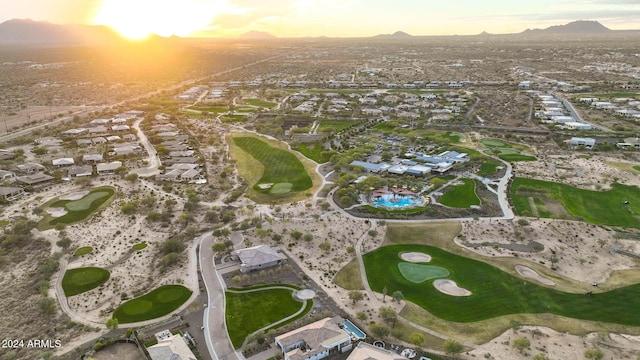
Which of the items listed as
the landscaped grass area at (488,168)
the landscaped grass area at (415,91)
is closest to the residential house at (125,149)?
the landscaped grass area at (488,168)

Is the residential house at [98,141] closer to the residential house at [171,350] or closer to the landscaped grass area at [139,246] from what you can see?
the landscaped grass area at [139,246]

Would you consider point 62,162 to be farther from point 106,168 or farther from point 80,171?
point 106,168

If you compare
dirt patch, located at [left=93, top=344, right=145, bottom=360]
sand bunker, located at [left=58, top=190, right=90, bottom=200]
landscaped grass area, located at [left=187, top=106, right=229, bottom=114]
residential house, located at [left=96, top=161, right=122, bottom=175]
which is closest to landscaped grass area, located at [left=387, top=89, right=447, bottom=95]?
landscaped grass area, located at [left=187, top=106, right=229, bottom=114]

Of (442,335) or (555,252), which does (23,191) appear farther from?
(555,252)

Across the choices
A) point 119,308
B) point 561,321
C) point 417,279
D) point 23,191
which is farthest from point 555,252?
point 23,191

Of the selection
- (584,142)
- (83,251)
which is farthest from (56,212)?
(584,142)

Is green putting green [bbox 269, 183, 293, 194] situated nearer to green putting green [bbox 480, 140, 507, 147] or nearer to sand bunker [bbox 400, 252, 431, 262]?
sand bunker [bbox 400, 252, 431, 262]
